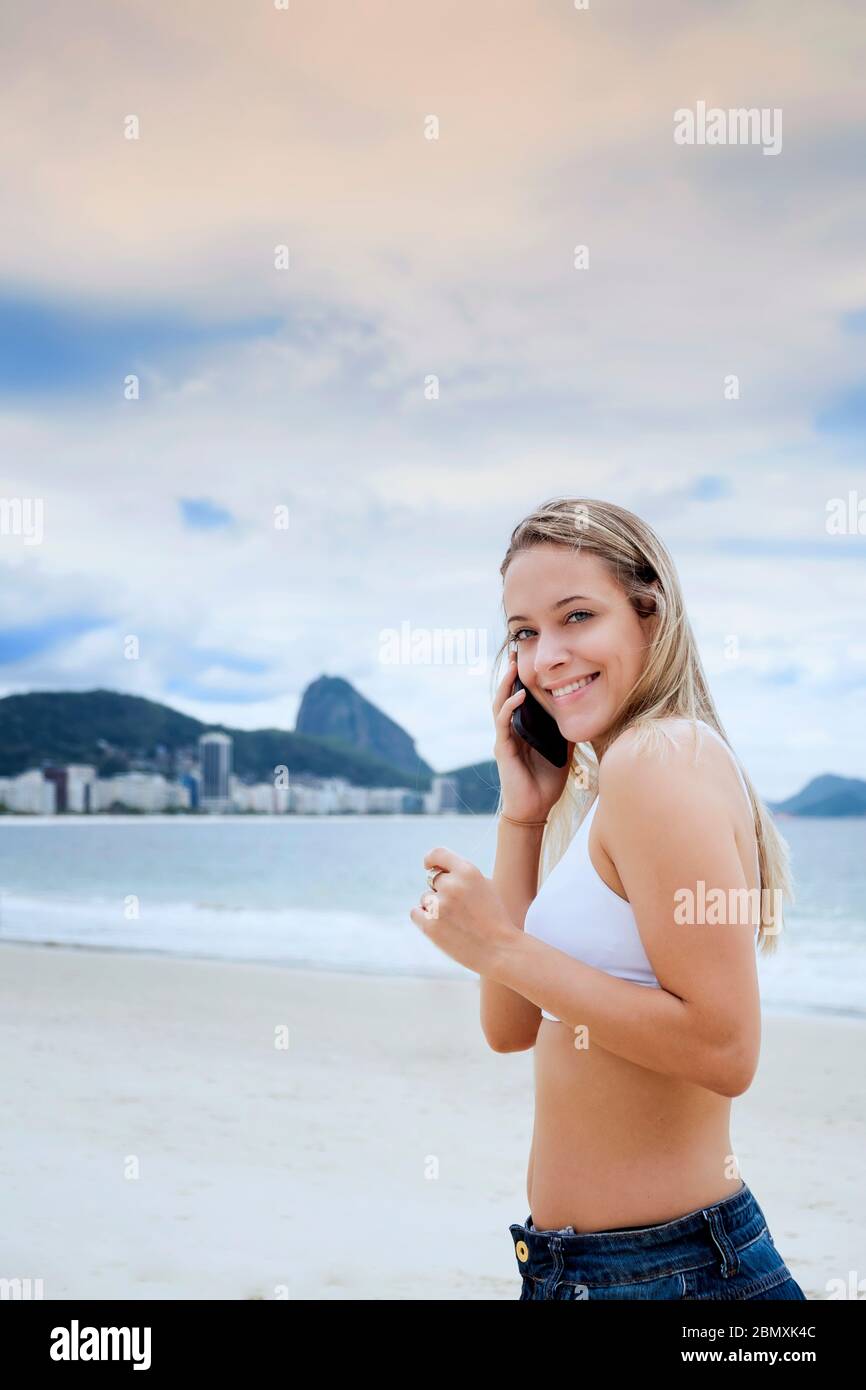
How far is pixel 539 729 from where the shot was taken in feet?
5.97

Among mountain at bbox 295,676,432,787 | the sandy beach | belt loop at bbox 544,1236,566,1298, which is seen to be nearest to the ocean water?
belt loop at bbox 544,1236,566,1298

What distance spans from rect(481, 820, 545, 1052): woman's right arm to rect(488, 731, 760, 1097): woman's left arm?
452mm

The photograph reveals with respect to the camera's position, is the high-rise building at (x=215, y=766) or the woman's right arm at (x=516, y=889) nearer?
the woman's right arm at (x=516, y=889)

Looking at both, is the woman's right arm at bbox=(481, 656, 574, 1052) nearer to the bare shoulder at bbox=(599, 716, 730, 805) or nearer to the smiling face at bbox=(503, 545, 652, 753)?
the smiling face at bbox=(503, 545, 652, 753)

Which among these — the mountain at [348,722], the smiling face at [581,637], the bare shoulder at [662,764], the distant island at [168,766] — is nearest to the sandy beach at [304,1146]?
the smiling face at [581,637]

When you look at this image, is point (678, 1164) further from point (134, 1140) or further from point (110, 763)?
point (110, 763)

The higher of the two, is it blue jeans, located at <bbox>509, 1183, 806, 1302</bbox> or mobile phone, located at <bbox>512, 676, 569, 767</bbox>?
mobile phone, located at <bbox>512, 676, 569, 767</bbox>

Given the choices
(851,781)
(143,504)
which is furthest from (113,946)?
(851,781)

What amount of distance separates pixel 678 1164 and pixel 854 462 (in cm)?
3126

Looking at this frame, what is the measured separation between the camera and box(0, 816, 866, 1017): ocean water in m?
16.9

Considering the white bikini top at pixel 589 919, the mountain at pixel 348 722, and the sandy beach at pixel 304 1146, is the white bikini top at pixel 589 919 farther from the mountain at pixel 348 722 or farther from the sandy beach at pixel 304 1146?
the mountain at pixel 348 722

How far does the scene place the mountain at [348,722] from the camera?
85.9 meters

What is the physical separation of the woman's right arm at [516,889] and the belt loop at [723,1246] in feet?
1.43

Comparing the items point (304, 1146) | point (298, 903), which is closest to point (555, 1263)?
point (304, 1146)
